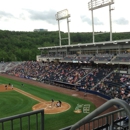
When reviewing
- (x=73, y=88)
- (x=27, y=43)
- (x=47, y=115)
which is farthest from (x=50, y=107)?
(x=27, y=43)

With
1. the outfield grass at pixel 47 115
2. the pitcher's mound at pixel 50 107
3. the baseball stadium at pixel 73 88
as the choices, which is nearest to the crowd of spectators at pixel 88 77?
the baseball stadium at pixel 73 88

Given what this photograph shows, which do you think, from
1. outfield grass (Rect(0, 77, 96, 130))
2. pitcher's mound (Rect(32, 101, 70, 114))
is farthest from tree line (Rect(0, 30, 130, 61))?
pitcher's mound (Rect(32, 101, 70, 114))

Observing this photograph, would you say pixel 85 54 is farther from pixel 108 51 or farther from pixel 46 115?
pixel 46 115

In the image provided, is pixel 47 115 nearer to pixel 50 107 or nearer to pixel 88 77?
pixel 50 107

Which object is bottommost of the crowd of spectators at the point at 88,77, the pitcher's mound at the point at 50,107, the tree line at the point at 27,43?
the pitcher's mound at the point at 50,107

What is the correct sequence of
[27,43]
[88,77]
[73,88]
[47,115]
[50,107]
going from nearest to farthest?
[47,115]
[50,107]
[73,88]
[88,77]
[27,43]

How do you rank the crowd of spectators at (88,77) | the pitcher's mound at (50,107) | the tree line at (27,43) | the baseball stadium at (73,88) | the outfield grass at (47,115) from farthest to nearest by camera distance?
the tree line at (27,43)
the crowd of spectators at (88,77)
the pitcher's mound at (50,107)
the baseball stadium at (73,88)
the outfield grass at (47,115)

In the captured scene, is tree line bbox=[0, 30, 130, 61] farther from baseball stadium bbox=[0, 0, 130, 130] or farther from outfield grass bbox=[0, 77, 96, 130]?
outfield grass bbox=[0, 77, 96, 130]

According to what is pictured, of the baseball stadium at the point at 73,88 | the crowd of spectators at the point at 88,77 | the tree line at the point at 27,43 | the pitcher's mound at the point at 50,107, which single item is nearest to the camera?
the baseball stadium at the point at 73,88

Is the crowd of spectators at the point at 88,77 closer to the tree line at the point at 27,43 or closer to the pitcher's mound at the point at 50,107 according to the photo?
the pitcher's mound at the point at 50,107

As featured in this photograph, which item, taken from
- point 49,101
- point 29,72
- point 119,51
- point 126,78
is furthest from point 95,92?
point 29,72

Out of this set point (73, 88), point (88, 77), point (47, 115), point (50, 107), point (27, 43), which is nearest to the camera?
point (47, 115)

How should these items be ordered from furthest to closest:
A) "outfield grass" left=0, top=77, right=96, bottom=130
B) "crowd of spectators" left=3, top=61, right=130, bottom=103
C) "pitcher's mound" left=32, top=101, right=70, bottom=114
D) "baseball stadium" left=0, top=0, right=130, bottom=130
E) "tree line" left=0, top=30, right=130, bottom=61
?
1. "tree line" left=0, top=30, right=130, bottom=61
2. "crowd of spectators" left=3, top=61, right=130, bottom=103
3. "pitcher's mound" left=32, top=101, right=70, bottom=114
4. "baseball stadium" left=0, top=0, right=130, bottom=130
5. "outfield grass" left=0, top=77, right=96, bottom=130

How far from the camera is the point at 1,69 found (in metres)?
74.3
